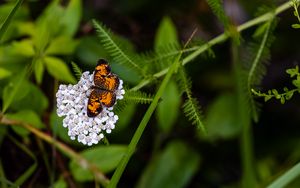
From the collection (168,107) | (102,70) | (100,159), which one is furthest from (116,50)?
(168,107)

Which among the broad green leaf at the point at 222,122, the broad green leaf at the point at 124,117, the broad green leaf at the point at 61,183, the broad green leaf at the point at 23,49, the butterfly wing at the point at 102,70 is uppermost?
the broad green leaf at the point at 23,49

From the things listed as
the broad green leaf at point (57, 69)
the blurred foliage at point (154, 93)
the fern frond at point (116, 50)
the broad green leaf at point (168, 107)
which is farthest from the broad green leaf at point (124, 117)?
the fern frond at point (116, 50)

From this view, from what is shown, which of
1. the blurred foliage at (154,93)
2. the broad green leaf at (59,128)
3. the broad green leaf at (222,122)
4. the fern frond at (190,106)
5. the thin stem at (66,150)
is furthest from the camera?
the broad green leaf at (222,122)

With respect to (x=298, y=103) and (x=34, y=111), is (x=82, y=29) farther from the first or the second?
(x=298, y=103)

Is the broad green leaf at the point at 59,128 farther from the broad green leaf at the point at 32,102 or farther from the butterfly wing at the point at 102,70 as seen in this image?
the butterfly wing at the point at 102,70

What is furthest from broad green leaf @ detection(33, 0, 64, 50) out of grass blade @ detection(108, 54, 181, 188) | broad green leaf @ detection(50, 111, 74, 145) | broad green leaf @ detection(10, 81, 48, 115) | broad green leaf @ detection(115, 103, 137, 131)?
grass blade @ detection(108, 54, 181, 188)

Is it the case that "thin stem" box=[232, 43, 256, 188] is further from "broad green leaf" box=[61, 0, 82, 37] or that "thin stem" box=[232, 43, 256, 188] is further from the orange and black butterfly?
"broad green leaf" box=[61, 0, 82, 37]

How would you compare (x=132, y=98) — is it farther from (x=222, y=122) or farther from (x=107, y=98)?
(x=222, y=122)

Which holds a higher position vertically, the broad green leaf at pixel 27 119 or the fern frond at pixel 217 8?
the fern frond at pixel 217 8
